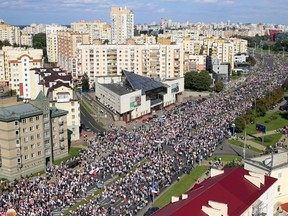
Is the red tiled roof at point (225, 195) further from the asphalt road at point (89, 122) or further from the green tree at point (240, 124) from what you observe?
the asphalt road at point (89, 122)

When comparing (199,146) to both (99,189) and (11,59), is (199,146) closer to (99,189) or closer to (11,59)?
(99,189)

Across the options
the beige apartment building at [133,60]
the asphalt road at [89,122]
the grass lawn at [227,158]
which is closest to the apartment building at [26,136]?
the asphalt road at [89,122]

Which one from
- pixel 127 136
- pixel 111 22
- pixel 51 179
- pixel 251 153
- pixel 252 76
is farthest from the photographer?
pixel 111 22

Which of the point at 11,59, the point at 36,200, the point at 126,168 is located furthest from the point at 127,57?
the point at 36,200

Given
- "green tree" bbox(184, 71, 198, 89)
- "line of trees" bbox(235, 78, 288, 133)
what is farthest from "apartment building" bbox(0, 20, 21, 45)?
"line of trees" bbox(235, 78, 288, 133)

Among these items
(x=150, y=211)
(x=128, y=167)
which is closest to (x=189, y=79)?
(x=128, y=167)
